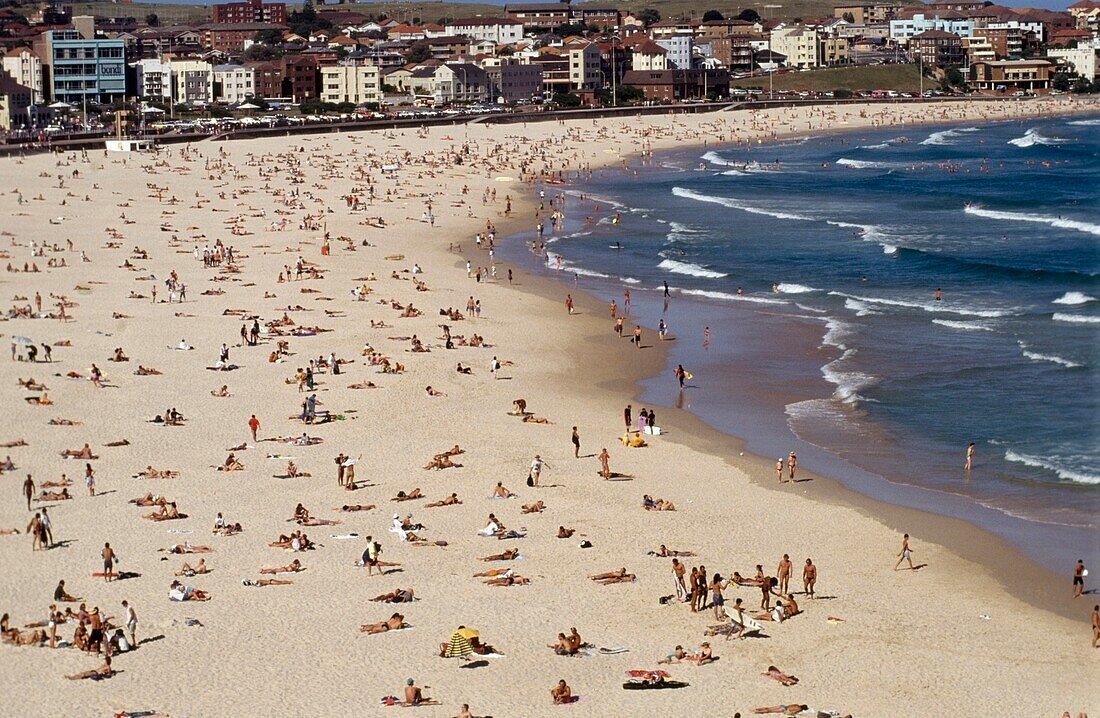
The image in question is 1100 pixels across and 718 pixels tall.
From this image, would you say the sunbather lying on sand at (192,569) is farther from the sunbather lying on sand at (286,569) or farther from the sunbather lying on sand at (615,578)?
the sunbather lying on sand at (615,578)

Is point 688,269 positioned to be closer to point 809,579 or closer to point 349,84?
point 809,579

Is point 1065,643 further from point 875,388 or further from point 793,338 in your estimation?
point 793,338

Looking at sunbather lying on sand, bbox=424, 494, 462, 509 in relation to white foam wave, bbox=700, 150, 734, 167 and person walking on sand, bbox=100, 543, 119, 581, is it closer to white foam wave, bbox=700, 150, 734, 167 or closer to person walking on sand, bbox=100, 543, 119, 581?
person walking on sand, bbox=100, 543, 119, 581

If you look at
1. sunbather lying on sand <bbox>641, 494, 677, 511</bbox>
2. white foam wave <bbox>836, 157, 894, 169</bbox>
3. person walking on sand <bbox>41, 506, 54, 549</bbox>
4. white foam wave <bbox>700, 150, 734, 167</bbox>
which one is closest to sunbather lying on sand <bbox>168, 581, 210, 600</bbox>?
person walking on sand <bbox>41, 506, 54, 549</bbox>

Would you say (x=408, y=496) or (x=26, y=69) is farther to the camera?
(x=26, y=69)

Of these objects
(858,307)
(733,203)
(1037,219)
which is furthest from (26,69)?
(858,307)
